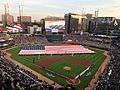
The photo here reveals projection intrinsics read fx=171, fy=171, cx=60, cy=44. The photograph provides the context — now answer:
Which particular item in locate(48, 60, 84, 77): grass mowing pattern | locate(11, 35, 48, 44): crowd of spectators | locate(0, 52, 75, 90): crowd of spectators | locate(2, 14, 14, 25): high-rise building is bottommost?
locate(48, 60, 84, 77): grass mowing pattern

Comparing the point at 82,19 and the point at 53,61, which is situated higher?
the point at 82,19

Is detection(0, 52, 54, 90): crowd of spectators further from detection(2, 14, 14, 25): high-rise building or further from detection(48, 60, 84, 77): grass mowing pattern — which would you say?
detection(2, 14, 14, 25): high-rise building

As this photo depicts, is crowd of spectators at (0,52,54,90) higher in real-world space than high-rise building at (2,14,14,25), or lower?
lower

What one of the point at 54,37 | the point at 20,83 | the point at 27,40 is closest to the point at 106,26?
the point at 54,37

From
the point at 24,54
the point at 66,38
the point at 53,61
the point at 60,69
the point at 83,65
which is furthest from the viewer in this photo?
the point at 66,38

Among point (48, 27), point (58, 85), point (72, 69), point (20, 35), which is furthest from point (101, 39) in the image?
point (58, 85)

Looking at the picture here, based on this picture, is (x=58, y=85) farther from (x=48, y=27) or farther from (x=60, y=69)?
(x=48, y=27)

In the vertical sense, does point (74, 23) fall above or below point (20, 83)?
above

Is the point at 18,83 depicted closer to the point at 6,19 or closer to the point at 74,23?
the point at 74,23

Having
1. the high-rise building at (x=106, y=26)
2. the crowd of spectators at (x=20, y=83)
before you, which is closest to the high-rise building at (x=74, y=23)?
the high-rise building at (x=106, y=26)

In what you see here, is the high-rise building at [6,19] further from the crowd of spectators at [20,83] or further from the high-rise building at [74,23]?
the crowd of spectators at [20,83]

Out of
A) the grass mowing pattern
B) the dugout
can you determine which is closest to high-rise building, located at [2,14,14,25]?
the dugout
